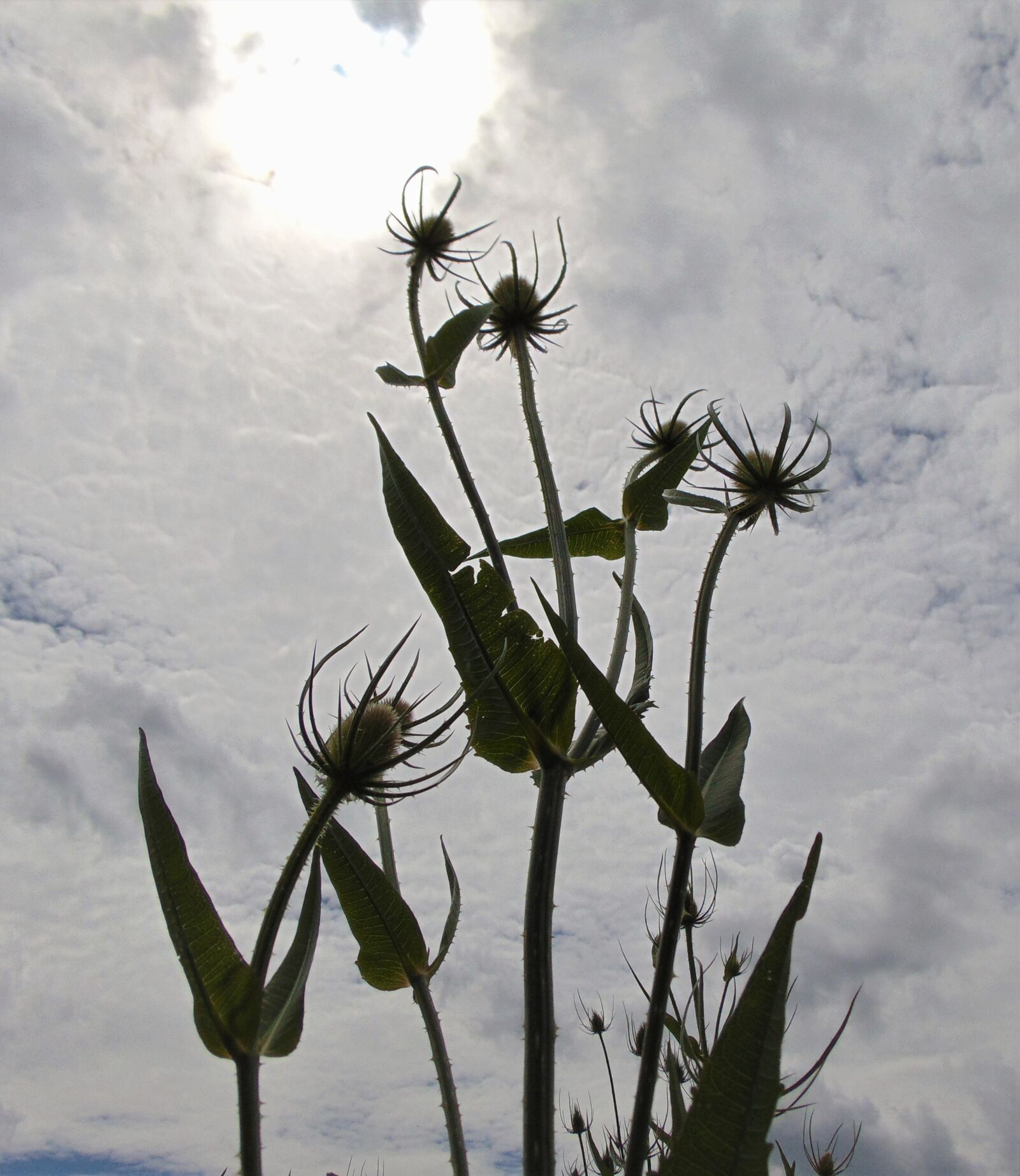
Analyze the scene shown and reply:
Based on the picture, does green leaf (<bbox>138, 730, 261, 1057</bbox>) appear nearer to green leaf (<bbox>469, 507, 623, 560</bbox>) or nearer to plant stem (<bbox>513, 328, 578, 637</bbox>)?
plant stem (<bbox>513, 328, 578, 637</bbox>)

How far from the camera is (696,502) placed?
1.88 m

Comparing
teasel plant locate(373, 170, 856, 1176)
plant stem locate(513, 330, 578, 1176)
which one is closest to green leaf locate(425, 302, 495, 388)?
teasel plant locate(373, 170, 856, 1176)

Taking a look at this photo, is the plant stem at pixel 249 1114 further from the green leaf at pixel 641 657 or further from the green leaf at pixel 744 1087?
the green leaf at pixel 641 657

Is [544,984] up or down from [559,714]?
down

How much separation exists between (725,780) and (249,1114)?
3.28 ft

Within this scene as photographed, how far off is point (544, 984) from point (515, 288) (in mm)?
1663

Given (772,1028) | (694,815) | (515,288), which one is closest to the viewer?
(772,1028)

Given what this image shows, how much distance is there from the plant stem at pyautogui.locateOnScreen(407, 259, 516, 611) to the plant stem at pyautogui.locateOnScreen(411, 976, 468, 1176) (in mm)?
777

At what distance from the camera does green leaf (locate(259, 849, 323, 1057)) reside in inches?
50.3

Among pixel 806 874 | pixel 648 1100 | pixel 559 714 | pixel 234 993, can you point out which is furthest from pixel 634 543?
pixel 234 993

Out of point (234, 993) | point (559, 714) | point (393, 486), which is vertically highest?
point (393, 486)

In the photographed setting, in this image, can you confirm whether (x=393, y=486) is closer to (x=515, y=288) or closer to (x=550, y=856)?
(x=550, y=856)

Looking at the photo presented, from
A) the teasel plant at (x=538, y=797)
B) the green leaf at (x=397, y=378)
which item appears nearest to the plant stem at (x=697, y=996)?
the teasel plant at (x=538, y=797)

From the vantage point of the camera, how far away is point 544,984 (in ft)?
4.31
